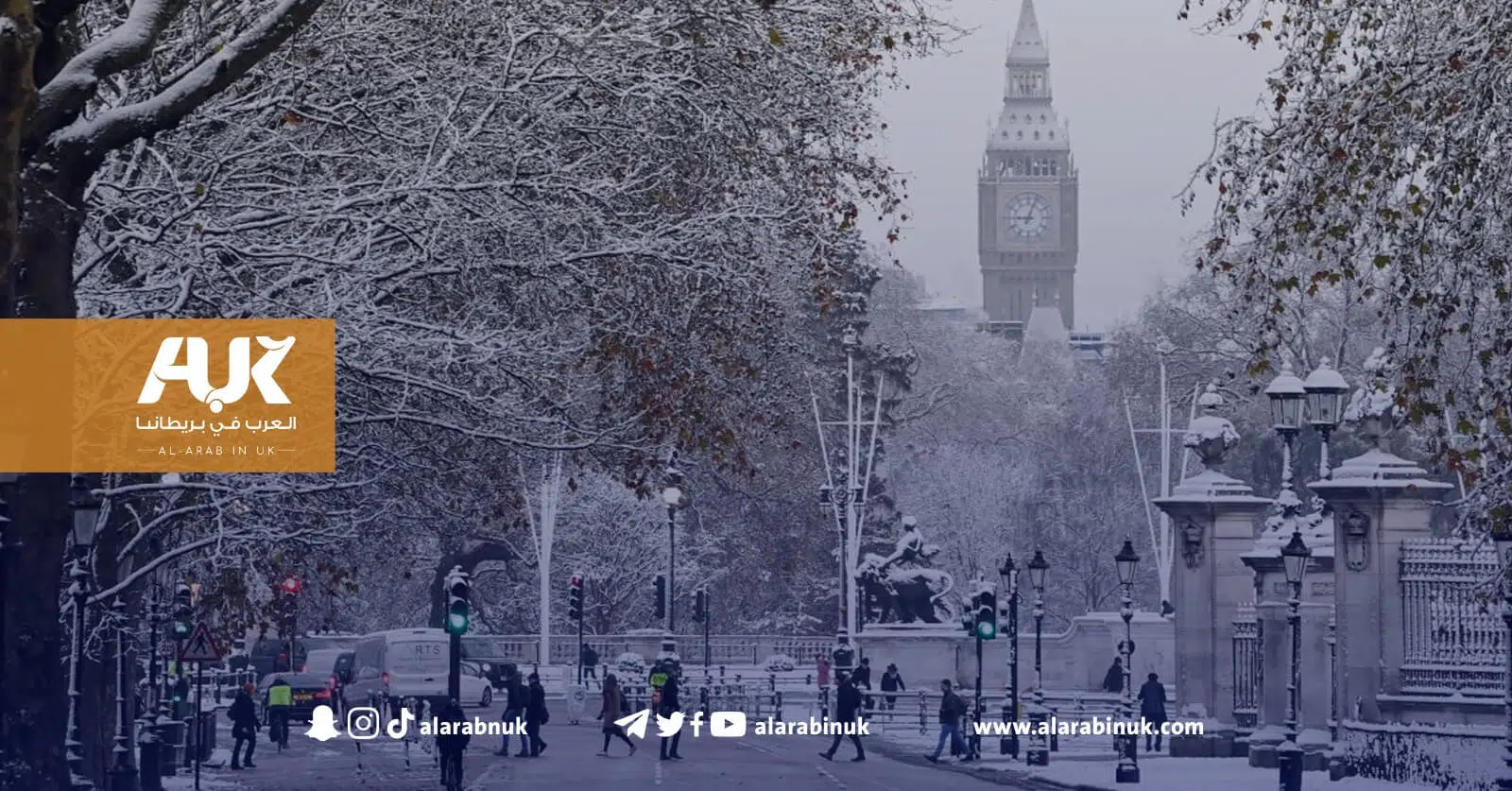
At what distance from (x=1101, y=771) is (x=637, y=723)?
1277 centimetres

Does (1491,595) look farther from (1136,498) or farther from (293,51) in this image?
(1136,498)

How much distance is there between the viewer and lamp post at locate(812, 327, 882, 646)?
69.1 metres

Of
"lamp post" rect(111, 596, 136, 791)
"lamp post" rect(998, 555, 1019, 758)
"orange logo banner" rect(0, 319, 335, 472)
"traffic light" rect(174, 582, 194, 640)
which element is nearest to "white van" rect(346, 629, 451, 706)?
"traffic light" rect(174, 582, 194, 640)

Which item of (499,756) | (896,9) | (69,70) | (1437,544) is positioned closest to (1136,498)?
(499,756)

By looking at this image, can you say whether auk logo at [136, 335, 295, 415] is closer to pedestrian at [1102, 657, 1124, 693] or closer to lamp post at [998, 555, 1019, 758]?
lamp post at [998, 555, 1019, 758]

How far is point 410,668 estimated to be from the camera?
219ft

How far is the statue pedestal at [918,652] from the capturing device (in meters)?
61.3

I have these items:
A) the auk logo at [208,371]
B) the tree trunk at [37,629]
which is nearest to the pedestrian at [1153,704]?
the auk logo at [208,371]

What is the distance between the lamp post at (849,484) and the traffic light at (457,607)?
37384 mm

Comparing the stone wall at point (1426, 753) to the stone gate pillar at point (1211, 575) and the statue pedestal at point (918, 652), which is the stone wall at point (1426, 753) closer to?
the stone gate pillar at point (1211, 575)

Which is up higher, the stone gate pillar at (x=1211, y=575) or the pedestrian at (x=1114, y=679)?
the stone gate pillar at (x=1211, y=575)

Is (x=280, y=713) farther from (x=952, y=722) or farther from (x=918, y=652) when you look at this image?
(x=918, y=652)

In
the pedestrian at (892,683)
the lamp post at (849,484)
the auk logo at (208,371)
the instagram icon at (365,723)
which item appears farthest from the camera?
the lamp post at (849,484)

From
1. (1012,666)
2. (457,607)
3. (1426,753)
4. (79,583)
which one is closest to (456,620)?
(457,607)
